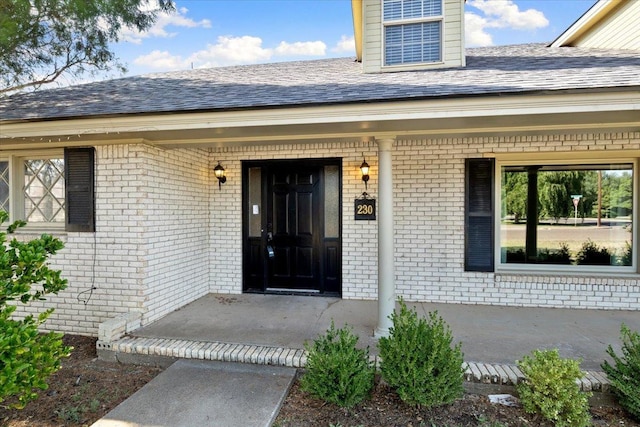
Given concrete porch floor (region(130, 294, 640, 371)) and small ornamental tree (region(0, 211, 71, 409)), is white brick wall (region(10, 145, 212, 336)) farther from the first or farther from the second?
small ornamental tree (region(0, 211, 71, 409))

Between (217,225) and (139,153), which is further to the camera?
(217,225)

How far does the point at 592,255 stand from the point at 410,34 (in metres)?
4.17

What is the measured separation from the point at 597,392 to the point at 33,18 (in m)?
8.13

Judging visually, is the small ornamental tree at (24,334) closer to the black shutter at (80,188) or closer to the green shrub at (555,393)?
the black shutter at (80,188)

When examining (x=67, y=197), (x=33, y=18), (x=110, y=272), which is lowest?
(x=110, y=272)

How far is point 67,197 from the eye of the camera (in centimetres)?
406

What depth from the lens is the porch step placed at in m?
2.73

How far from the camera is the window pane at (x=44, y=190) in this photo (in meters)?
4.29

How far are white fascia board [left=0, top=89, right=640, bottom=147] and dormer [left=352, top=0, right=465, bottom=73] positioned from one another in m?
1.91

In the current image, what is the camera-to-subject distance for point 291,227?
543cm

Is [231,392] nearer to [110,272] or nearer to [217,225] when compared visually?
[110,272]

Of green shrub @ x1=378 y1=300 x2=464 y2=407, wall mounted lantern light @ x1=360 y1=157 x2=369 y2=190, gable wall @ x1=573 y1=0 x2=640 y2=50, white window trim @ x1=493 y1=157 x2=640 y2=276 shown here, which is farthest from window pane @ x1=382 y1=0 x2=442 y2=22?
green shrub @ x1=378 y1=300 x2=464 y2=407

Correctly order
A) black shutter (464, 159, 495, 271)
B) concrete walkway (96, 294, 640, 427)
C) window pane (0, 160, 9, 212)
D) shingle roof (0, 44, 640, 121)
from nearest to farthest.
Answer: concrete walkway (96, 294, 640, 427) < shingle roof (0, 44, 640, 121) < window pane (0, 160, 9, 212) < black shutter (464, 159, 495, 271)

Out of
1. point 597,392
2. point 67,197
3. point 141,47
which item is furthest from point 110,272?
point 597,392
